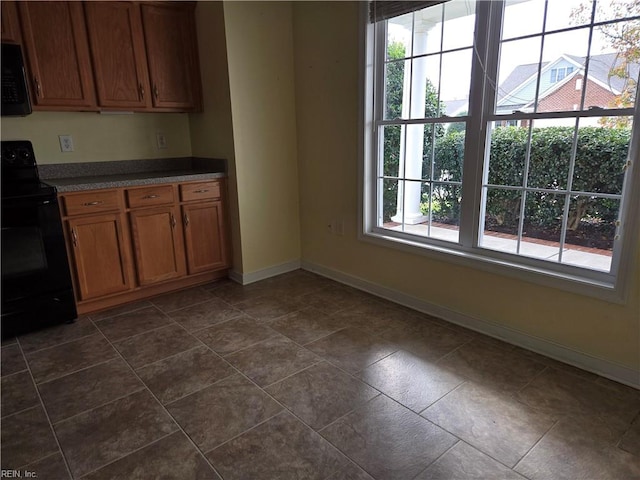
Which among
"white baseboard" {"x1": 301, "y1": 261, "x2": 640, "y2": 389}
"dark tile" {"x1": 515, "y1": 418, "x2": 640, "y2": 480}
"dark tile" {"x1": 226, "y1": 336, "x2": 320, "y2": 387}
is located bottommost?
"dark tile" {"x1": 515, "y1": 418, "x2": 640, "y2": 480}

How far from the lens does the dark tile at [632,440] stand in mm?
1579

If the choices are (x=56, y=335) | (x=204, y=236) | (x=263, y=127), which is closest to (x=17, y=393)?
(x=56, y=335)

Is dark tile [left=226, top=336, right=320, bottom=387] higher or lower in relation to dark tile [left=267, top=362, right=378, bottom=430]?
higher

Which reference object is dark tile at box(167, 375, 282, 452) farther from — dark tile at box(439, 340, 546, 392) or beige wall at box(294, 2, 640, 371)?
beige wall at box(294, 2, 640, 371)

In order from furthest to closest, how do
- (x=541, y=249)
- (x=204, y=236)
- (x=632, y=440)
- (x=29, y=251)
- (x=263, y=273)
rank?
1. (x=263, y=273)
2. (x=204, y=236)
3. (x=29, y=251)
4. (x=541, y=249)
5. (x=632, y=440)

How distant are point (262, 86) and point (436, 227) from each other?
1.71 metres

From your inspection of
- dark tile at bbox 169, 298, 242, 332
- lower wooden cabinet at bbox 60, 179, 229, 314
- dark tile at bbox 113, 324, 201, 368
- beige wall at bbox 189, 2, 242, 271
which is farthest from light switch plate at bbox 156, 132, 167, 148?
dark tile at bbox 113, 324, 201, 368

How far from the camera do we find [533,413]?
1.79m

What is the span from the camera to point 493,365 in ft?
7.07

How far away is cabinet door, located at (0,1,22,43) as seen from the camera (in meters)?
2.52

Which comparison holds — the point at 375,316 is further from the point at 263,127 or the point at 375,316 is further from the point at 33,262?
the point at 33,262

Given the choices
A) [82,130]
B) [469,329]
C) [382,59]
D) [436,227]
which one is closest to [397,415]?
[469,329]

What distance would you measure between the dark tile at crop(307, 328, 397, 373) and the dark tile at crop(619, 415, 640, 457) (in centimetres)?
106

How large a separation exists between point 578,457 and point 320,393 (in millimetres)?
1054
